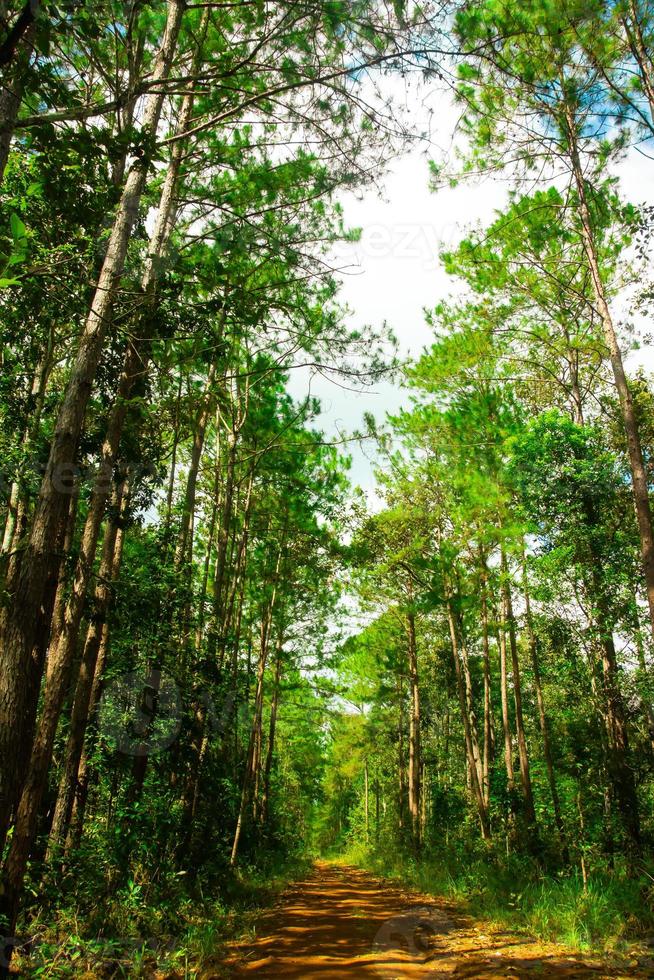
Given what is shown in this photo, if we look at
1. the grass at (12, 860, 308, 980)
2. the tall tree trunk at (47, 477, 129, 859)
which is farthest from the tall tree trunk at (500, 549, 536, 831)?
the tall tree trunk at (47, 477, 129, 859)

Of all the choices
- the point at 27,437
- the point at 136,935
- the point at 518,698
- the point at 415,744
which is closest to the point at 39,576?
the point at 136,935

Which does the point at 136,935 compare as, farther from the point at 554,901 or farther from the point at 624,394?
the point at 624,394

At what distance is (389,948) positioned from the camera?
17.2 feet

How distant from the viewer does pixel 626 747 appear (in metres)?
8.38

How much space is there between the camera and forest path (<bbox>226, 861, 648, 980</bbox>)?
14.1 ft

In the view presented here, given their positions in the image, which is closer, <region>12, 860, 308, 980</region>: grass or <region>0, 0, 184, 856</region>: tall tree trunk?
<region>0, 0, 184, 856</region>: tall tree trunk

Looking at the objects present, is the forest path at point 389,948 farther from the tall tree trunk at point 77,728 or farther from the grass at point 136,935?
the tall tree trunk at point 77,728

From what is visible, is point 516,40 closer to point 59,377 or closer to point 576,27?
point 576,27

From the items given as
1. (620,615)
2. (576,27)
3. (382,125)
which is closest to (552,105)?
(576,27)

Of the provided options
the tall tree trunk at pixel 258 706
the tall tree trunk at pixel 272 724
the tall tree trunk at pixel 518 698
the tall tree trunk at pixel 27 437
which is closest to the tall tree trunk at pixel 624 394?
the tall tree trunk at pixel 518 698

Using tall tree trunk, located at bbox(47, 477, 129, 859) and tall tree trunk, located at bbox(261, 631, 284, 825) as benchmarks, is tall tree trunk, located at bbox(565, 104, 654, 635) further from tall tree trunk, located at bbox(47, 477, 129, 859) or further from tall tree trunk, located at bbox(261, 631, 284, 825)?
tall tree trunk, located at bbox(261, 631, 284, 825)

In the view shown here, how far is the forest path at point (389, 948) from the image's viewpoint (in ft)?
14.1

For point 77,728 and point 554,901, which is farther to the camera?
point 554,901

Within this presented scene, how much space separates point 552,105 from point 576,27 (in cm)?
100
